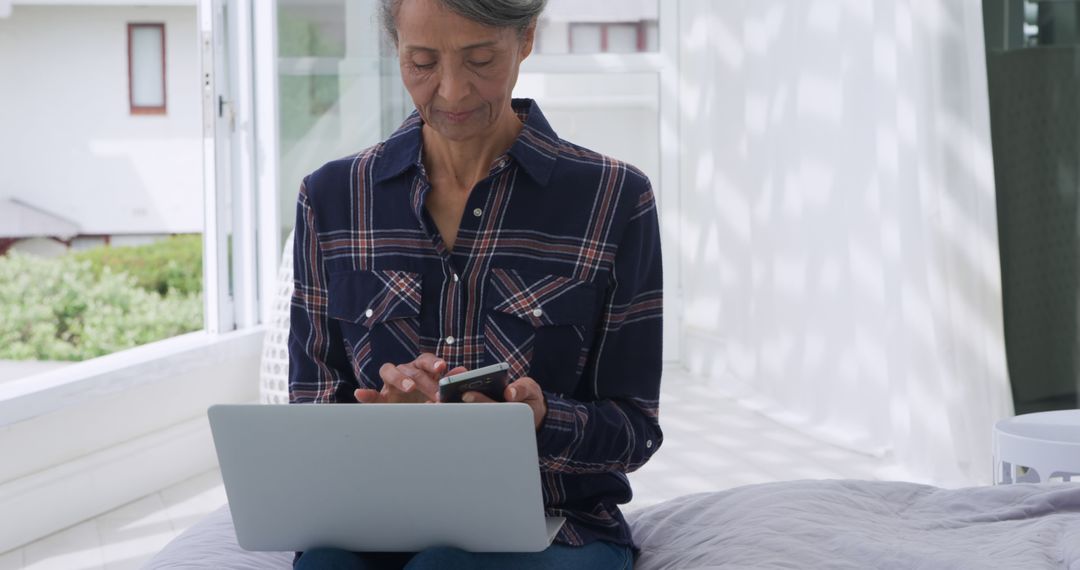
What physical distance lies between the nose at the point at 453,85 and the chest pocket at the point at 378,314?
0.73 feet

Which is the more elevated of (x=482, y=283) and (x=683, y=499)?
(x=482, y=283)

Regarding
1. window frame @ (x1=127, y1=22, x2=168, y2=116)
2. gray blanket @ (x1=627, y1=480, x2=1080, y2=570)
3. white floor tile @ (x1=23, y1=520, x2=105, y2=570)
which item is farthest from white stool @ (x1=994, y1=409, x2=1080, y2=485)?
window frame @ (x1=127, y1=22, x2=168, y2=116)

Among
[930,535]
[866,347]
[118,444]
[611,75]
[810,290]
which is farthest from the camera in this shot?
[611,75]

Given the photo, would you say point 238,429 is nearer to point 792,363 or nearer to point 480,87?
point 480,87

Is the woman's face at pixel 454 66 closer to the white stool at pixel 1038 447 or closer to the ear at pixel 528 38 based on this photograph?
the ear at pixel 528 38

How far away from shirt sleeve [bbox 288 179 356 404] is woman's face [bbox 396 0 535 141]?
8.4 inches

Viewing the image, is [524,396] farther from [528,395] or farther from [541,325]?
[541,325]

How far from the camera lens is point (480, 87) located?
A: 147cm

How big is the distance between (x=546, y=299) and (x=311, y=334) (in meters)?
0.30

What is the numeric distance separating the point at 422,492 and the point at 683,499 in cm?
71

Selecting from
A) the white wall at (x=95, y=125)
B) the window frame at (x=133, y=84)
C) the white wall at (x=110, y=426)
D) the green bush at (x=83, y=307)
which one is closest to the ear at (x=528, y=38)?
the white wall at (x=110, y=426)

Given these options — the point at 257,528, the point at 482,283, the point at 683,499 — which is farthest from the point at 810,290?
the point at 257,528

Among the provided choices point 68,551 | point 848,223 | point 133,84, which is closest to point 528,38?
point 68,551

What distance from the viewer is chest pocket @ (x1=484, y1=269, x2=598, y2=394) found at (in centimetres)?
148
